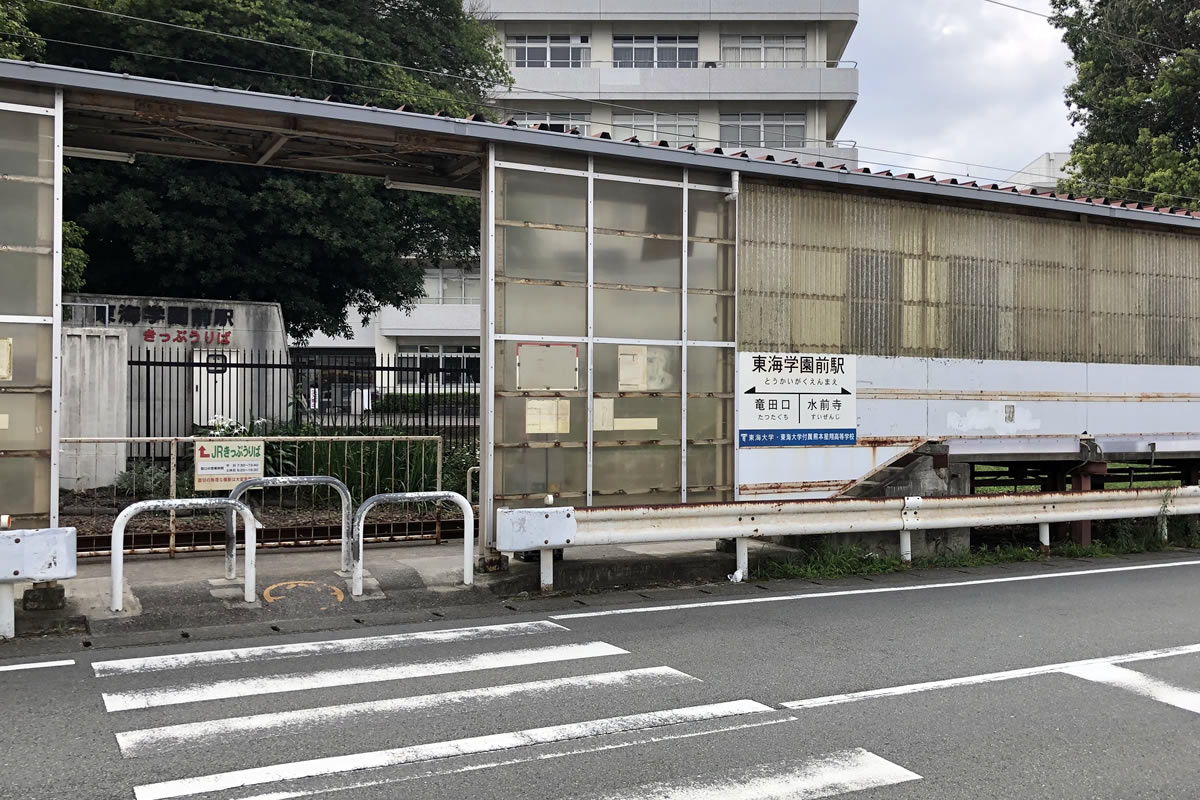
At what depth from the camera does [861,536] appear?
11555 mm

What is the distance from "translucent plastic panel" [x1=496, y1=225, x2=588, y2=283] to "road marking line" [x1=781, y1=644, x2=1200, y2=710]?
18.1 feet

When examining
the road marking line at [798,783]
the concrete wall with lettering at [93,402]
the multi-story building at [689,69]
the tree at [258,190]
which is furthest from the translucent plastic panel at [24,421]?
the multi-story building at [689,69]

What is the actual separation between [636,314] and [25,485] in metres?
5.97

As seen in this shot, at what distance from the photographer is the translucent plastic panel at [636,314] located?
1066cm

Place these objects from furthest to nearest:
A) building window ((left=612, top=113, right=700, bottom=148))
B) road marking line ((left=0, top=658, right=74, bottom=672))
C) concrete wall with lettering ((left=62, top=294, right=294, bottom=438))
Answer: building window ((left=612, top=113, right=700, bottom=148)) < concrete wall with lettering ((left=62, top=294, right=294, bottom=438)) < road marking line ((left=0, top=658, right=74, bottom=672))

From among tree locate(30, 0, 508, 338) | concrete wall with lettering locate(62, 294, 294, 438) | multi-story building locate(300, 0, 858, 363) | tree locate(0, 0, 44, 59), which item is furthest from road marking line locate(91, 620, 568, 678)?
multi-story building locate(300, 0, 858, 363)

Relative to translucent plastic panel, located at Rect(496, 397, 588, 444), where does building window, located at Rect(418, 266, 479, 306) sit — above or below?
above

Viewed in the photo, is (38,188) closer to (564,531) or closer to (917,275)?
(564,531)

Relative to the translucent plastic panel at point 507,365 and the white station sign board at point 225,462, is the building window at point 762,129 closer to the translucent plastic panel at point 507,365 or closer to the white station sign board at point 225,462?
the translucent plastic panel at point 507,365

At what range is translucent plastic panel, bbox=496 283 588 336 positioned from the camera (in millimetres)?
10164

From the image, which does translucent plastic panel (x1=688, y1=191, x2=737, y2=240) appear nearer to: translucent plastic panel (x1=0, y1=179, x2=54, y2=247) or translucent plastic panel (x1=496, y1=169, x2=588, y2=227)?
translucent plastic panel (x1=496, y1=169, x2=588, y2=227)

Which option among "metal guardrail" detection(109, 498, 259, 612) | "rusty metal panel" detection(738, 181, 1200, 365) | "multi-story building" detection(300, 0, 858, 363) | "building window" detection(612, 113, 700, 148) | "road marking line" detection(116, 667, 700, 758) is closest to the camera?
"road marking line" detection(116, 667, 700, 758)

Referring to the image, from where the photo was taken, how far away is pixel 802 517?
10695 millimetres

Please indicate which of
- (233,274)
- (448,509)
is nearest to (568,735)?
(448,509)
